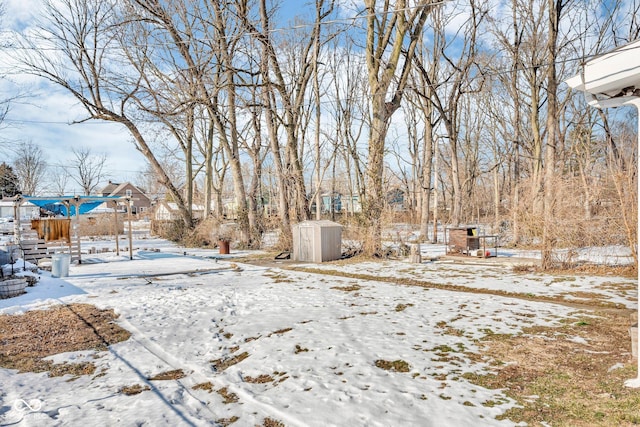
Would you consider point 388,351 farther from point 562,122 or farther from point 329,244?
point 562,122

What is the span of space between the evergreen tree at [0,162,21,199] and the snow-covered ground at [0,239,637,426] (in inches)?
1730

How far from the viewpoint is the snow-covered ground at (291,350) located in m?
3.31

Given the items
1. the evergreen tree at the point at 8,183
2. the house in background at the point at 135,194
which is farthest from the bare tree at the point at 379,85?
the house in background at the point at 135,194

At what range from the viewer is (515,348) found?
15.1 ft

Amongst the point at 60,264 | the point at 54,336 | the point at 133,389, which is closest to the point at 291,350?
the point at 133,389

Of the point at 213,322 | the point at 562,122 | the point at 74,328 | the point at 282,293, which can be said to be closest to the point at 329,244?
the point at 282,293

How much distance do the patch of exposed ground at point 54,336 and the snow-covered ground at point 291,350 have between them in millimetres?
207

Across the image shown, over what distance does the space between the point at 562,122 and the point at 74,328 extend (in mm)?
26961

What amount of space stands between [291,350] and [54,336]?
3.52 m

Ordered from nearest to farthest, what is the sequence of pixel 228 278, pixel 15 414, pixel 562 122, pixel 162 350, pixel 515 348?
pixel 15 414 → pixel 515 348 → pixel 162 350 → pixel 228 278 → pixel 562 122

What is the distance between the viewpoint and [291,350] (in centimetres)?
473

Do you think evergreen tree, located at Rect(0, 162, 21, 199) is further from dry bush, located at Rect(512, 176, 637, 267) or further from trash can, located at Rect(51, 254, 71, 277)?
dry bush, located at Rect(512, 176, 637, 267)

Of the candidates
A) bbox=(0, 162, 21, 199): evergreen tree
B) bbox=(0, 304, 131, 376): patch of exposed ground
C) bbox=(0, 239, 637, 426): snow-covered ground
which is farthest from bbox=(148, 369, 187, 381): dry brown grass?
bbox=(0, 162, 21, 199): evergreen tree

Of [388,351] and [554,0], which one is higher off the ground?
[554,0]
